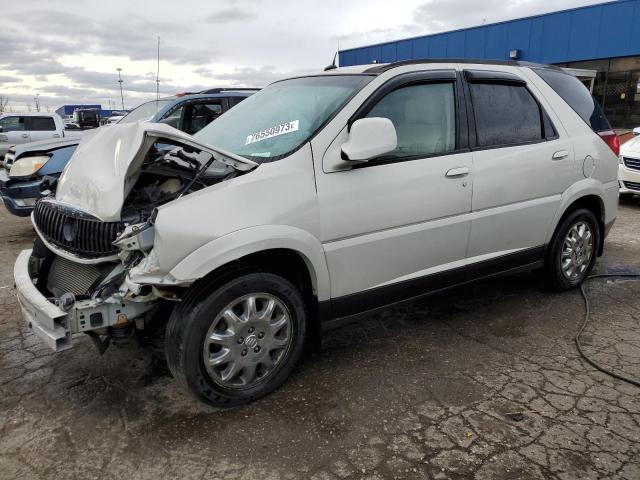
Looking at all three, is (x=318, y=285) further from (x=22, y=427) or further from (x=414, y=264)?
(x=22, y=427)

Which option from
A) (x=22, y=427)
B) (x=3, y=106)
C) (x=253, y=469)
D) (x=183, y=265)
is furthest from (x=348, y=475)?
(x=3, y=106)

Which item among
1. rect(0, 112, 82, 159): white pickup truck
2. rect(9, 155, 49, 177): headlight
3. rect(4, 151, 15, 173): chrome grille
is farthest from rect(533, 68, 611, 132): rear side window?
rect(0, 112, 82, 159): white pickup truck

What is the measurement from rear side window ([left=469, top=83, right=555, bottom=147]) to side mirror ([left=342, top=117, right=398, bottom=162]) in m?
1.02

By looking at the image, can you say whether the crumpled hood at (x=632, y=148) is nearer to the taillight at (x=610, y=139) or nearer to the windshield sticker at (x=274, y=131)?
the taillight at (x=610, y=139)

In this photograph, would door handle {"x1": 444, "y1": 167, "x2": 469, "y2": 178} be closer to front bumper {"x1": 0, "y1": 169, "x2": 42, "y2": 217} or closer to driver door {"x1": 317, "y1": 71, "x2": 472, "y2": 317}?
driver door {"x1": 317, "y1": 71, "x2": 472, "y2": 317}

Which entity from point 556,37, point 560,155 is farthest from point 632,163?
point 556,37

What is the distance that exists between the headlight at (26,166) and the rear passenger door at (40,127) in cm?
1038

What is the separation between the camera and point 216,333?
8.65 feet

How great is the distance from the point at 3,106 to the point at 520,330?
195ft

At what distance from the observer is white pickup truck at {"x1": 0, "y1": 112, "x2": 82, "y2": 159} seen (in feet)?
50.5

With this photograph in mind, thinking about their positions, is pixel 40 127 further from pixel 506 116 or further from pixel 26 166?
pixel 506 116

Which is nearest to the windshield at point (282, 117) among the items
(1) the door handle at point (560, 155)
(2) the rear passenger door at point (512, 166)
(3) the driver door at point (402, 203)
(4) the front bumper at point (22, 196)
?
(3) the driver door at point (402, 203)

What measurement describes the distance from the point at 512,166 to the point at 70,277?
2.97m

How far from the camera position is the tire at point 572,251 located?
425 centimetres
